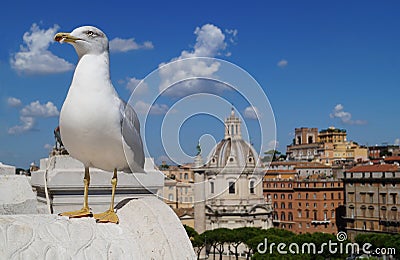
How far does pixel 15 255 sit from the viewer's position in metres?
1.95

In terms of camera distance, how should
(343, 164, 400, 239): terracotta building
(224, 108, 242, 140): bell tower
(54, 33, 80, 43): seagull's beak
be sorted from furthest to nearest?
1. (343, 164, 400, 239): terracotta building
2. (224, 108, 242, 140): bell tower
3. (54, 33, 80, 43): seagull's beak

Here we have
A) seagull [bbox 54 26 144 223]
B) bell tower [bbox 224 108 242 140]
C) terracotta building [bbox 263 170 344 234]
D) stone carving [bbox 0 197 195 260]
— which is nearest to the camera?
stone carving [bbox 0 197 195 260]

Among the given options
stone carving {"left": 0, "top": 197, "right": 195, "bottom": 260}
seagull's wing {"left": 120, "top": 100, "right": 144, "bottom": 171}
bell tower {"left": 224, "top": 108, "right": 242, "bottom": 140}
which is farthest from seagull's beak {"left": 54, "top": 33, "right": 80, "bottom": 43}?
bell tower {"left": 224, "top": 108, "right": 242, "bottom": 140}

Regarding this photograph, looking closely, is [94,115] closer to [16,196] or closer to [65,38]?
[65,38]

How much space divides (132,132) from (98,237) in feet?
2.40

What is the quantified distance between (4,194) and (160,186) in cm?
193

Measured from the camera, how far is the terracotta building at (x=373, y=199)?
43.4 meters

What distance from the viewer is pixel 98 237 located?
7.29ft

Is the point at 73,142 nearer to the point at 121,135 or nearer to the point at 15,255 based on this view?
the point at 121,135

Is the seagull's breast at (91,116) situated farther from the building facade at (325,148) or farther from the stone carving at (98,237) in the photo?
the building facade at (325,148)

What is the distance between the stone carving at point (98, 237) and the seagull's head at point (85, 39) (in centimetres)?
82

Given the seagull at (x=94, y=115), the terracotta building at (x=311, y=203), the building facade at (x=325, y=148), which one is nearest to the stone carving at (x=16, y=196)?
the seagull at (x=94, y=115)

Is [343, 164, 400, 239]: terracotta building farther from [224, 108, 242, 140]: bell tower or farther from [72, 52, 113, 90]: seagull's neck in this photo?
[72, 52, 113, 90]: seagull's neck

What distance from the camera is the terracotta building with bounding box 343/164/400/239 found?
4344cm
